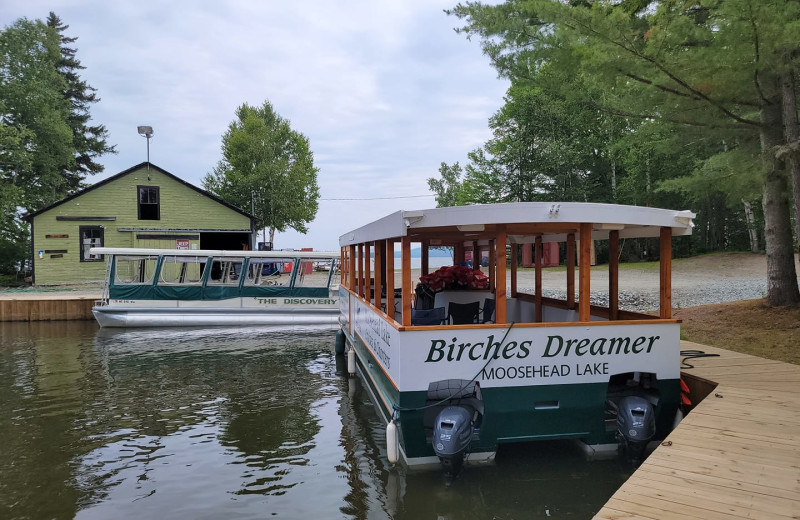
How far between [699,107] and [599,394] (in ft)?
23.8

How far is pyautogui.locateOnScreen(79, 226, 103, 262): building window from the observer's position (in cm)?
2985

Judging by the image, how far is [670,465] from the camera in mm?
4785

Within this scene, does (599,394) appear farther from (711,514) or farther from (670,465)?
(711,514)

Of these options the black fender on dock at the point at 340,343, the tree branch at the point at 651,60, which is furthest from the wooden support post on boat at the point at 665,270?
the black fender on dock at the point at 340,343

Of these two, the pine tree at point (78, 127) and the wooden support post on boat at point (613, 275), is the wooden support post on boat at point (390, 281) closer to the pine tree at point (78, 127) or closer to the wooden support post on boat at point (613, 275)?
the wooden support post on boat at point (613, 275)

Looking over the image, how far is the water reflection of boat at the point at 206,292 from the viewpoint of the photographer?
1917cm

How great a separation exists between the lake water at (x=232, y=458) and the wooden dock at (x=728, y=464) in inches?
41.2

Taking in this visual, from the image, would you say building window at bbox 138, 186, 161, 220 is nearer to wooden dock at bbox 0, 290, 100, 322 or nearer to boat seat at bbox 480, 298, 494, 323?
wooden dock at bbox 0, 290, 100, 322

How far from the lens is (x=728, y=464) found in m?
4.76

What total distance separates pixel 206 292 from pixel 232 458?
43.1 feet

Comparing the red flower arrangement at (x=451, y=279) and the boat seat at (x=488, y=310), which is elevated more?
the red flower arrangement at (x=451, y=279)

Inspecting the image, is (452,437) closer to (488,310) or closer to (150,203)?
(488,310)

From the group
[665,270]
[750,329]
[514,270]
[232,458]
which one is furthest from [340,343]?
[750,329]

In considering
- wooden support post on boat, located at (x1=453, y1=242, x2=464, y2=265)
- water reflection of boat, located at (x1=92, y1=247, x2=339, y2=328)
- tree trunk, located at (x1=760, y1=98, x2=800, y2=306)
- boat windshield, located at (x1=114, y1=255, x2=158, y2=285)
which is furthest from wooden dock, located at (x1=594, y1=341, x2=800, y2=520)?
boat windshield, located at (x1=114, y1=255, x2=158, y2=285)
